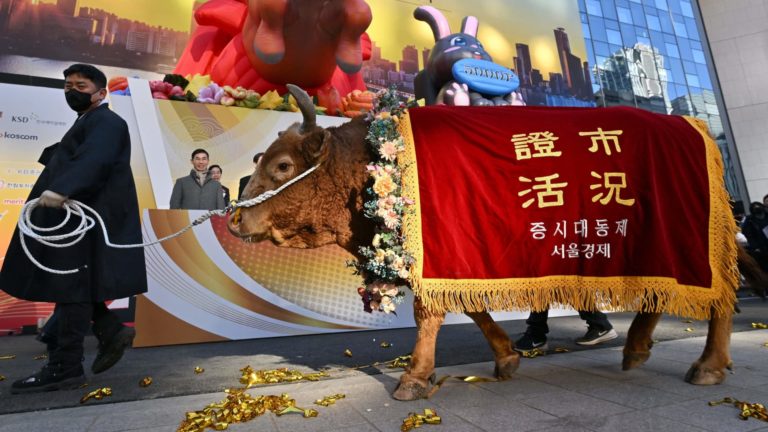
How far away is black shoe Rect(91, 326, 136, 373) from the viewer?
2.67m

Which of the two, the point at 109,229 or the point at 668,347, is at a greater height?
the point at 109,229

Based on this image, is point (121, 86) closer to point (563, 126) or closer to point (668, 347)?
point (563, 126)

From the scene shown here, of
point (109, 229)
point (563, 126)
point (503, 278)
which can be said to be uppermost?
point (563, 126)

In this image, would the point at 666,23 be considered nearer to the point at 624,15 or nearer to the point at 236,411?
the point at 624,15

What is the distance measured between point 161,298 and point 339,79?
4.62 meters

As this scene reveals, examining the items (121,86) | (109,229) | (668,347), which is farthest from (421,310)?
(121,86)

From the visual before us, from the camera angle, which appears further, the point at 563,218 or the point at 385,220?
the point at 563,218

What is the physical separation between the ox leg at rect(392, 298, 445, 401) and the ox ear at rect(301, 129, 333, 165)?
3.28 ft

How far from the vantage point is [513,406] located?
2051 mm

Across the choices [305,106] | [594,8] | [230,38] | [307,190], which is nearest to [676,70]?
[594,8]

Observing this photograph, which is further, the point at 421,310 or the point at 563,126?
the point at 563,126

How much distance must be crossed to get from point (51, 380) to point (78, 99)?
1.78 meters

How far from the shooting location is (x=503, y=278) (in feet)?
7.55

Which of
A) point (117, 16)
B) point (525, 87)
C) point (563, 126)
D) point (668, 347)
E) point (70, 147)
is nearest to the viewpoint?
point (563, 126)
